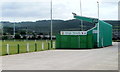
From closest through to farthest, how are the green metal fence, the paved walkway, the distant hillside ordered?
the paved walkway → the green metal fence → the distant hillside

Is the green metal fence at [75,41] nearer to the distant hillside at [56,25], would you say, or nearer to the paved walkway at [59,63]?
the paved walkway at [59,63]

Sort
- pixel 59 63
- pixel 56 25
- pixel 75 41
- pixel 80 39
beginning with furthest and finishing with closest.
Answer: pixel 56 25 → pixel 75 41 → pixel 80 39 → pixel 59 63

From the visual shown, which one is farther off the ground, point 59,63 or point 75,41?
point 75,41

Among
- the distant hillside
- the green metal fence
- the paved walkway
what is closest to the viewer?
the paved walkway

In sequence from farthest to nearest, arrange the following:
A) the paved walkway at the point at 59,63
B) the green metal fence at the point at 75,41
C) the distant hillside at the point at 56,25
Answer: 1. the distant hillside at the point at 56,25
2. the green metal fence at the point at 75,41
3. the paved walkway at the point at 59,63

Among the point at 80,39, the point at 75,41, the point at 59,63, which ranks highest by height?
the point at 80,39

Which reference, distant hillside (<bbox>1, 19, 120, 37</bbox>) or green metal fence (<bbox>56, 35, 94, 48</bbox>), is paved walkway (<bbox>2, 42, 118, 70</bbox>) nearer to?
green metal fence (<bbox>56, 35, 94, 48</bbox>)

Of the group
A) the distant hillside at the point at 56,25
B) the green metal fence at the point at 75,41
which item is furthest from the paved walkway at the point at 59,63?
the distant hillside at the point at 56,25

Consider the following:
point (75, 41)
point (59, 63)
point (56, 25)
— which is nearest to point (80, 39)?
point (75, 41)

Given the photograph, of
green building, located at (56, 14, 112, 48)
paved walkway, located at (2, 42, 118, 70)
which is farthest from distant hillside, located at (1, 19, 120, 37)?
paved walkway, located at (2, 42, 118, 70)

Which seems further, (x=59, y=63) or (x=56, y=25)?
(x=56, y=25)

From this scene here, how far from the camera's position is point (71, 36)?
139ft

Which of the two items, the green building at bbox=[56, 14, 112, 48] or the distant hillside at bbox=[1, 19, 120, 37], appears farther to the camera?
the distant hillside at bbox=[1, 19, 120, 37]

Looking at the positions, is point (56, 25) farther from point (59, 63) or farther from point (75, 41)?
point (59, 63)
